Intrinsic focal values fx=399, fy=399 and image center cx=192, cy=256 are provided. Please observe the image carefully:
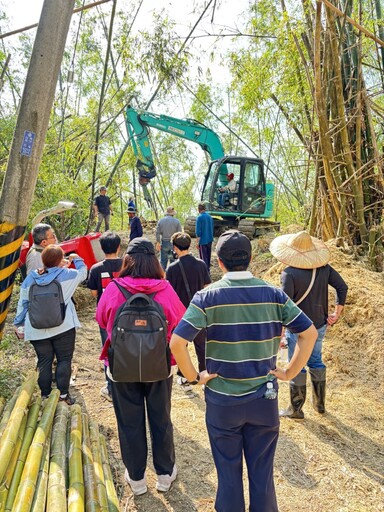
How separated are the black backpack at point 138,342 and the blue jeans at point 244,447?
1.40 ft

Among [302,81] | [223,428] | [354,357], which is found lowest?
[354,357]

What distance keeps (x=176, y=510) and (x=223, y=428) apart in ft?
2.86

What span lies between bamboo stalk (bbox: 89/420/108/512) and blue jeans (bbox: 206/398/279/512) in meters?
0.58

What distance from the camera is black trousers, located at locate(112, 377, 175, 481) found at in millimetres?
2258

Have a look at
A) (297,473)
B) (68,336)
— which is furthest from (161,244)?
(297,473)

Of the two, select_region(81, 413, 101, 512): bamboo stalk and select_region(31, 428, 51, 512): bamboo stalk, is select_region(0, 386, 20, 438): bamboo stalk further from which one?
select_region(81, 413, 101, 512): bamboo stalk

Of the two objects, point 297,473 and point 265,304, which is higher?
point 265,304

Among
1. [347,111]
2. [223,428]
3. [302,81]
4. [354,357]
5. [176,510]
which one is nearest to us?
[223,428]

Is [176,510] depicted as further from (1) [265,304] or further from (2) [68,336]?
(2) [68,336]

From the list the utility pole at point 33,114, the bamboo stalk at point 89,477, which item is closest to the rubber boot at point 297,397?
the bamboo stalk at point 89,477

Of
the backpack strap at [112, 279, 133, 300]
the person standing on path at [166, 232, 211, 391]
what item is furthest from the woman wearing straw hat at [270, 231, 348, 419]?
the backpack strap at [112, 279, 133, 300]

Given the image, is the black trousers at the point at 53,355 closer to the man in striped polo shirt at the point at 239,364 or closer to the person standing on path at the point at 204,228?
the man in striped polo shirt at the point at 239,364

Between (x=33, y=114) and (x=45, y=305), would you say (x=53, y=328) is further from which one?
(x=33, y=114)

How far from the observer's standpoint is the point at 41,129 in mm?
2768
